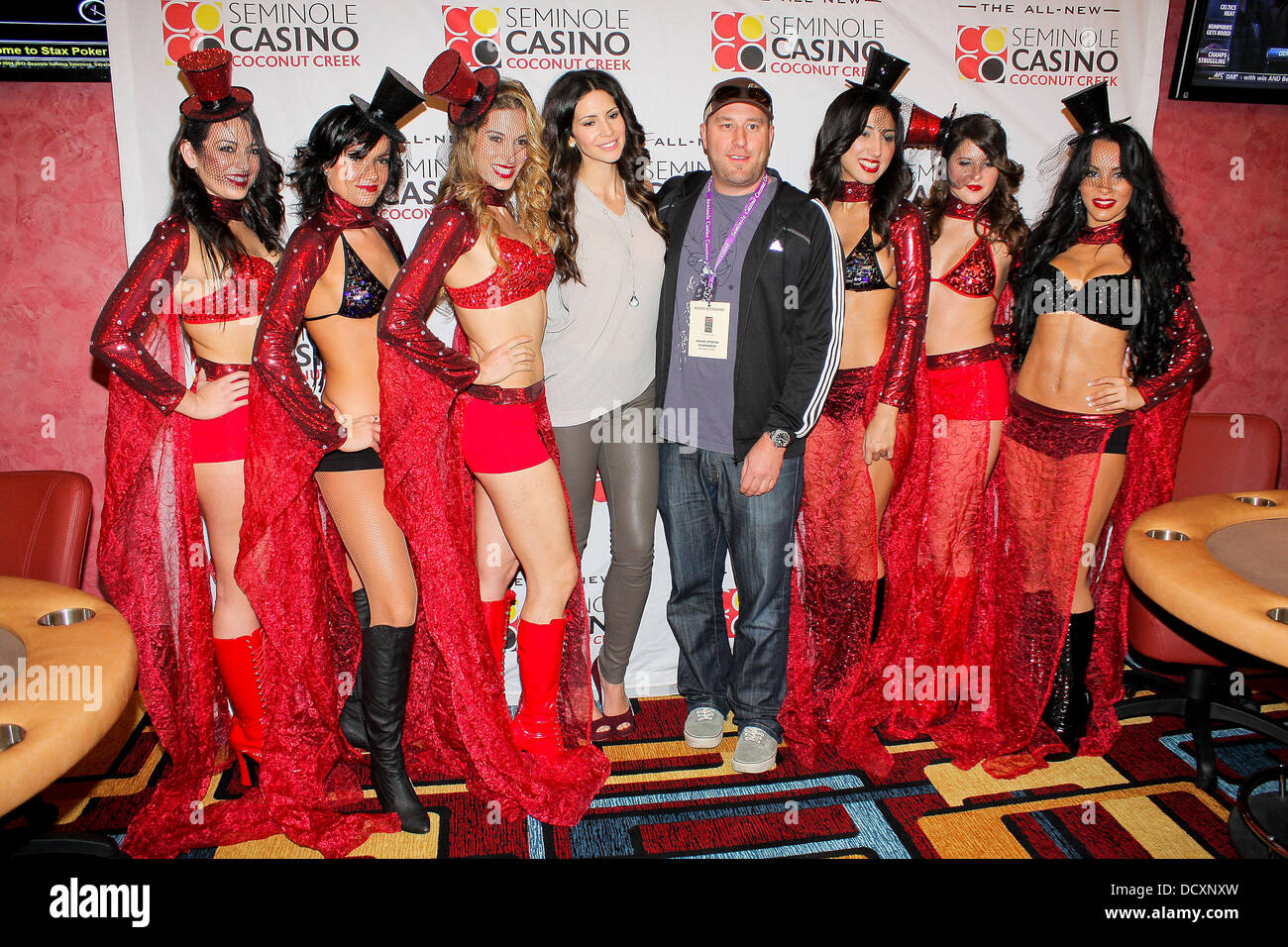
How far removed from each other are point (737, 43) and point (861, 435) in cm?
140

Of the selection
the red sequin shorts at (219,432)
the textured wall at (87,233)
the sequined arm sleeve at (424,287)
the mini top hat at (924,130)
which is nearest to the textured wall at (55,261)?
the textured wall at (87,233)

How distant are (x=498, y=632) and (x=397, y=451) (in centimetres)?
70

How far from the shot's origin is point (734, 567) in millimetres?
2795

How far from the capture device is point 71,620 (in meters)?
1.81

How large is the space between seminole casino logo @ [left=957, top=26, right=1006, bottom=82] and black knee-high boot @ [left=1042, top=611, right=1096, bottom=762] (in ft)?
6.23

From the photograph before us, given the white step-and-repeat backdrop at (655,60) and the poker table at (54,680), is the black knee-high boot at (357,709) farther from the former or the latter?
the poker table at (54,680)

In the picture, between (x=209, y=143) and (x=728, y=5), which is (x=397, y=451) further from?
(x=728, y=5)

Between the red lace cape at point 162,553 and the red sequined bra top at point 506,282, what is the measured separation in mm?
757

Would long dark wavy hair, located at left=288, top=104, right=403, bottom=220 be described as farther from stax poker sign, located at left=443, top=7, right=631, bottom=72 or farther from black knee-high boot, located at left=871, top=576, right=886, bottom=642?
black knee-high boot, located at left=871, top=576, right=886, bottom=642

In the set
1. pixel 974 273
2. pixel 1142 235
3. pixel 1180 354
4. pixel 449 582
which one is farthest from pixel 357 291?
pixel 1180 354

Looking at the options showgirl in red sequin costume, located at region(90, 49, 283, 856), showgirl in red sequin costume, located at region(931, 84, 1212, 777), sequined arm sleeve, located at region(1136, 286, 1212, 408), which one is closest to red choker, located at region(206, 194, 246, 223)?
showgirl in red sequin costume, located at region(90, 49, 283, 856)

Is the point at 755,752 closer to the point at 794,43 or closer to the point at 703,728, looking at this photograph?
the point at 703,728

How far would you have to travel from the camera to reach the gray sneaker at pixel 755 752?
2.74 metres
